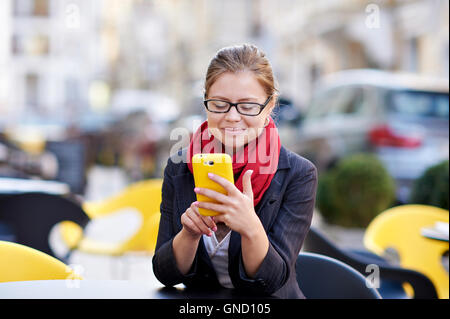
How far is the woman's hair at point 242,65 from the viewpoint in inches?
68.9

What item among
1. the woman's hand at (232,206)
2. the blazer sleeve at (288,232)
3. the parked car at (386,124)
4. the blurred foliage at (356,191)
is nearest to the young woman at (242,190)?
the blazer sleeve at (288,232)

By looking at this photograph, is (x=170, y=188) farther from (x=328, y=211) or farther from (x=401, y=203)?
(x=328, y=211)

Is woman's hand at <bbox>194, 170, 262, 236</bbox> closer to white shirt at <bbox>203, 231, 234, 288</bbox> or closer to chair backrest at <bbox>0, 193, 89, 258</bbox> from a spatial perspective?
white shirt at <bbox>203, 231, 234, 288</bbox>

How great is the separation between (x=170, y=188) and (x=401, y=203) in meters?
5.42

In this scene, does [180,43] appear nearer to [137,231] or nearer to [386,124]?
[386,124]

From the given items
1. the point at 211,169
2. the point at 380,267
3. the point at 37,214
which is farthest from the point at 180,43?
the point at 211,169

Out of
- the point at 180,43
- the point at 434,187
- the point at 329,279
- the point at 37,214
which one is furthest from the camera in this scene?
the point at 180,43

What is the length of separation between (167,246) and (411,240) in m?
2.28

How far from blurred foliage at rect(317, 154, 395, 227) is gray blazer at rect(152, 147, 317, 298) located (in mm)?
5560

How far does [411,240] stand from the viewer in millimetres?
3662

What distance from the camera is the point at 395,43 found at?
47.2ft

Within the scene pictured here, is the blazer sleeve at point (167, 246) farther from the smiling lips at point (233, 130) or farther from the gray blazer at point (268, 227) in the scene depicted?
the smiling lips at point (233, 130)

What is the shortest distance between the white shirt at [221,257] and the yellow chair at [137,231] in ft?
8.12

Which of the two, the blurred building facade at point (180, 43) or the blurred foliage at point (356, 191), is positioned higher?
the blurred building facade at point (180, 43)
